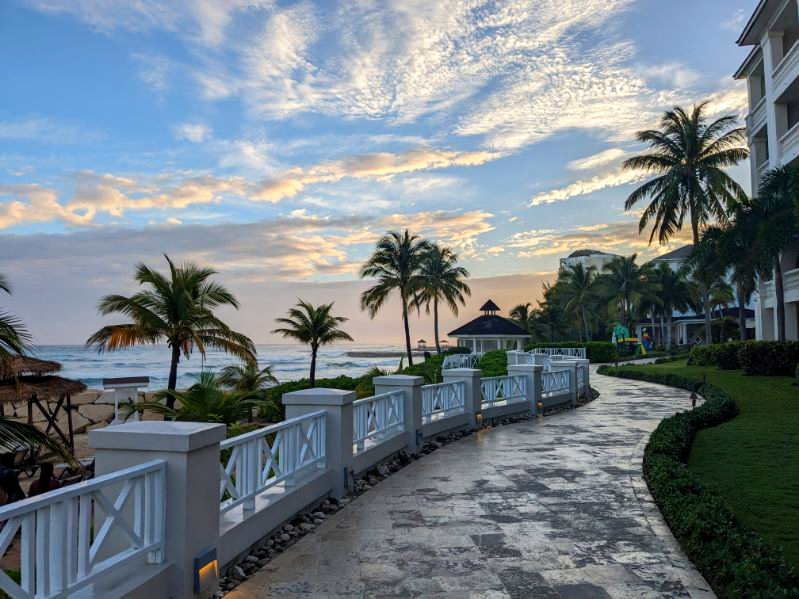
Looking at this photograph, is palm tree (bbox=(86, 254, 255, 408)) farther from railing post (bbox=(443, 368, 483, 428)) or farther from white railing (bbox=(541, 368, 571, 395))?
white railing (bbox=(541, 368, 571, 395))


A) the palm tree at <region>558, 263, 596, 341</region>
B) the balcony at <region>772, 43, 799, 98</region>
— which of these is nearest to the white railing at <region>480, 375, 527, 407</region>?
the balcony at <region>772, 43, 799, 98</region>

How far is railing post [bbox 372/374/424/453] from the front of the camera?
10.3m

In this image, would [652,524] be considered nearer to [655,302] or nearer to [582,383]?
[582,383]

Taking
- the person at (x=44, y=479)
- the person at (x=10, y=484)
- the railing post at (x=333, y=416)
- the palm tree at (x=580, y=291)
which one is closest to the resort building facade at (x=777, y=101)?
the railing post at (x=333, y=416)

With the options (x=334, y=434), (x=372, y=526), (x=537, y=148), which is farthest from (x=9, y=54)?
(x=537, y=148)

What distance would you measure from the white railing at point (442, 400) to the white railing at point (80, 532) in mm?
7456

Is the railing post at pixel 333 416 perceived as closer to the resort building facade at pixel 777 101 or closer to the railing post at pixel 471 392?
the railing post at pixel 471 392

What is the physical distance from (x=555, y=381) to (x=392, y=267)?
2882 cm

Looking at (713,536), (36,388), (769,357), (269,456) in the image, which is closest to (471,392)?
(269,456)

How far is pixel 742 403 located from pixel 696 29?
10.1 metres

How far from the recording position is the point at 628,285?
58.7 m

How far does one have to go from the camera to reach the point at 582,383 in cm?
2048

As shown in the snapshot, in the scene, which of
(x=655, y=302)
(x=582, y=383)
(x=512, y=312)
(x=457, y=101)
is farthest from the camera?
(x=512, y=312)

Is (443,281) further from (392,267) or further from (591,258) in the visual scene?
(591,258)
